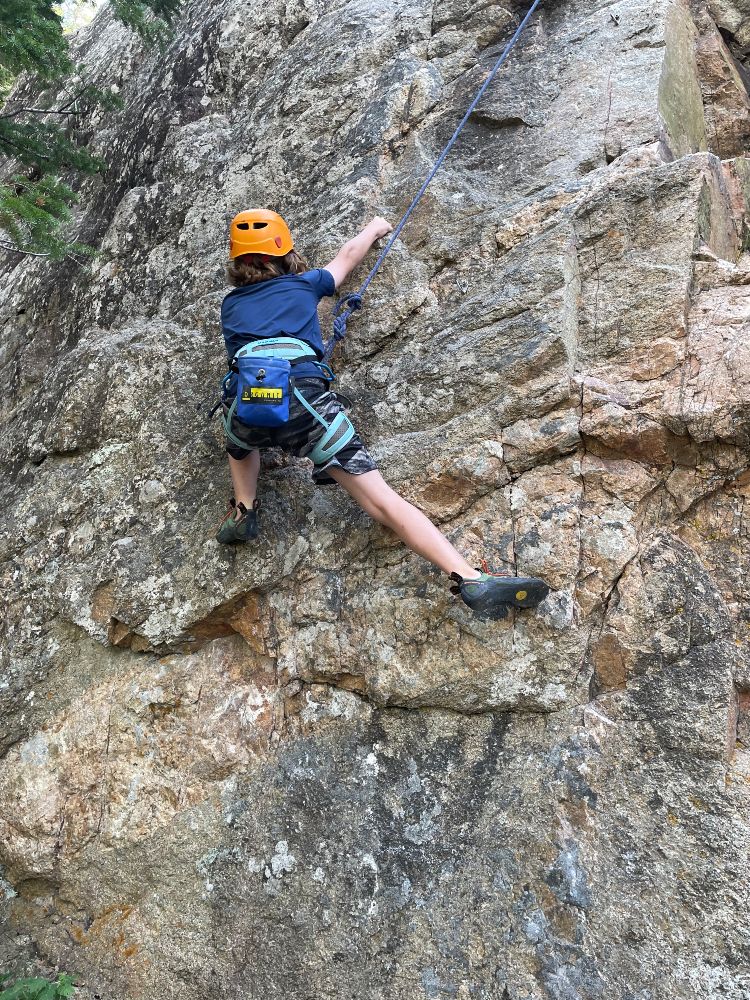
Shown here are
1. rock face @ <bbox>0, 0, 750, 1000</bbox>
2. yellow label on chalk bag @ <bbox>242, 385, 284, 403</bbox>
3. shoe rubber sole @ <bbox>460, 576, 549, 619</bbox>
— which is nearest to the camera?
rock face @ <bbox>0, 0, 750, 1000</bbox>

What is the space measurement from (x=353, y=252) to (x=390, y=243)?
290 mm

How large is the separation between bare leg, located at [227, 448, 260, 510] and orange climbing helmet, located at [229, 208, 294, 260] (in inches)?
45.4

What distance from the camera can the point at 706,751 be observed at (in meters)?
3.31

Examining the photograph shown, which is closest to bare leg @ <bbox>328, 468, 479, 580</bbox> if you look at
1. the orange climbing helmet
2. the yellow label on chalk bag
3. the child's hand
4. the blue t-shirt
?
the yellow label on chalk bag

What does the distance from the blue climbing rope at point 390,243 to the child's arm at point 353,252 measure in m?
0.11

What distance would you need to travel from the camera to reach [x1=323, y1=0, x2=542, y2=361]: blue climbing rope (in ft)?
15.6

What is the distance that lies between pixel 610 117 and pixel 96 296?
390cm

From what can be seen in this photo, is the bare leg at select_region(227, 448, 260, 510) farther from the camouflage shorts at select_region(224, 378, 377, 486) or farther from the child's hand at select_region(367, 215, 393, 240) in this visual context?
the child's hand at select_region(367, 215, 393, 240)

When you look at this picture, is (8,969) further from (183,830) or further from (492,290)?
(492,290)

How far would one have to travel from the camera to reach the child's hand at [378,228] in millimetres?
4848

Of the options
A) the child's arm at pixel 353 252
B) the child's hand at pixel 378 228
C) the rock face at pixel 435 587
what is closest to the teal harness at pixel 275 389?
the rock face at pixel 435 587

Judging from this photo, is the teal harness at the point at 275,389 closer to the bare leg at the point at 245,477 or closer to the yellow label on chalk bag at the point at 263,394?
the yellow label on chalk bag at the point at 263,394

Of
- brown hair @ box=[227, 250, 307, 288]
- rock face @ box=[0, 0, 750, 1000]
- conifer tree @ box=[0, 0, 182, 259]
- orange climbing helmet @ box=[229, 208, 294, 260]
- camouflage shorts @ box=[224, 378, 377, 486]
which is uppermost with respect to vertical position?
conifer tree @ box=[0, 0, 182, 259]

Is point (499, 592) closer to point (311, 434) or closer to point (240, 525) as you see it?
point (311, 434)
